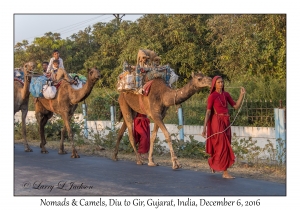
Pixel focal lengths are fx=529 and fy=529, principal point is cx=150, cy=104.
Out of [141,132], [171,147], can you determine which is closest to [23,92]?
[141,132]

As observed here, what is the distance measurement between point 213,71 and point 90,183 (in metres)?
17.4

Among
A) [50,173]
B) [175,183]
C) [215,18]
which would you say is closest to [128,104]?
[50,173]

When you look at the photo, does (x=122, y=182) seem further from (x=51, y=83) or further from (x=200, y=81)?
(x=51, y=83)

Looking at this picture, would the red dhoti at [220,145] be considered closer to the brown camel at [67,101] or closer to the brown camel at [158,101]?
the brown camel at [158,101]

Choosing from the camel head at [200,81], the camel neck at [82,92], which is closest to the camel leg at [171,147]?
the camel head at [200,81]

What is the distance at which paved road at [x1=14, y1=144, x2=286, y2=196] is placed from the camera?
934 cm

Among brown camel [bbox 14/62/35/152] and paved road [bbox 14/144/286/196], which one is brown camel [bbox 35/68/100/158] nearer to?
brown camel [bbox 14/62/35/152]

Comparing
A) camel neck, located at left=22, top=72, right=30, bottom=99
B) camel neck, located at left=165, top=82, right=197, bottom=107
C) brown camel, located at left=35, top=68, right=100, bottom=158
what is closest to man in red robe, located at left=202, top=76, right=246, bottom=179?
camel neck, located at left=165, top=82, right=197, bottom=107

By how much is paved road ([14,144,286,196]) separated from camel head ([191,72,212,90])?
1904 millimetres

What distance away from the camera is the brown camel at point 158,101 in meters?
11.9

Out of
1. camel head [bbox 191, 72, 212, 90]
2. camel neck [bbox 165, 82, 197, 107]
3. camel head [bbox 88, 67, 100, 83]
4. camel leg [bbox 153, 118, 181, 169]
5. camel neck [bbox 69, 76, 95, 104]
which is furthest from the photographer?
camel neck [bbox 69, 76, 95, 104]

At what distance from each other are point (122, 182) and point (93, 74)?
4469mm

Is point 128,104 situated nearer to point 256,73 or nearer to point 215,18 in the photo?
point 256,73

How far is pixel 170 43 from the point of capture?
1070 inches
